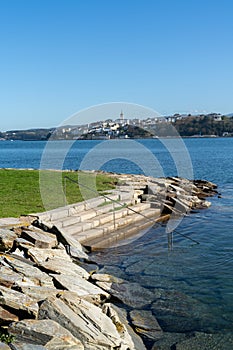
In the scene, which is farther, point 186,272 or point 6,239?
point 186,272

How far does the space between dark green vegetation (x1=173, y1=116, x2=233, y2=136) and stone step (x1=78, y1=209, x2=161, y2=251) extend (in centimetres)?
6649

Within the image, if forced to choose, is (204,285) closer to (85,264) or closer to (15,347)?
(85,264)

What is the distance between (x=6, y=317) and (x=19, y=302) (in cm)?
34

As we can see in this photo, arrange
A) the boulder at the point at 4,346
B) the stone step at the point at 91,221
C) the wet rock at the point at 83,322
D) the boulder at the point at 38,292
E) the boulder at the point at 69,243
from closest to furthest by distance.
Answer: the boulder at the point at 4,346 < the wet rock at the point at 83,322 < the boulder at the point at 38,292 < the boulder at the point at 69,243 < the stone step at the point at 91,221

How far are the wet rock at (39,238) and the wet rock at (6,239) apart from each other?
0.30 m

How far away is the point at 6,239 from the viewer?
31.4 feet

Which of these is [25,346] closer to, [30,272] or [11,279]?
[11,279]

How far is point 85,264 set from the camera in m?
11.0

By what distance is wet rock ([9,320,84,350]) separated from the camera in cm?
551

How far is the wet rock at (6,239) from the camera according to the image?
31.0 feet

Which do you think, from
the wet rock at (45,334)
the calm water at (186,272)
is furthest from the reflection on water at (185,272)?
the wet rock at (45,334)

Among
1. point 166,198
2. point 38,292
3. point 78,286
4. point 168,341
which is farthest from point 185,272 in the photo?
point 166,198

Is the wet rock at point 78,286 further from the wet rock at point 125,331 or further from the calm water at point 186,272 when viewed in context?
the calm water at point 186,272

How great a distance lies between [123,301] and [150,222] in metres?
7.44
